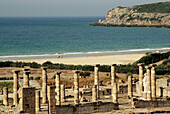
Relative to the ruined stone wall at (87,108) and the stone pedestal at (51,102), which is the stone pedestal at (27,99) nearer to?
the ruined stone wall at (87,108)

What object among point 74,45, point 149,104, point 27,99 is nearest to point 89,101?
point 149,104

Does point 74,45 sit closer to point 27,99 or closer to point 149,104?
point 149,104

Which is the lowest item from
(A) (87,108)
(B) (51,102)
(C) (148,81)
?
(A) (87,108)

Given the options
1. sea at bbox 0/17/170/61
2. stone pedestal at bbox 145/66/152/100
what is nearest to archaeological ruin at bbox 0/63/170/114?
stone pedestal at bbox 145/66/152/100

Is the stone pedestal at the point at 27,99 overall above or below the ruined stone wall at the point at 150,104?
above

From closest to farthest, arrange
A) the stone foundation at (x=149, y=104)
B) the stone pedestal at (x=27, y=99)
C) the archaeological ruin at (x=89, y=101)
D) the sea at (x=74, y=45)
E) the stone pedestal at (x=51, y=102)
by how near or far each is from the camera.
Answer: the stone pedestal at (x=27, y=99) → the archaeological ruin at (x=89, y=101) → the stone pedestal at (x=51, y=102) → the stone foundation at (x=149, y=104) → the sea at (x=74, y=45)

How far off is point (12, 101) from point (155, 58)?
32.0m

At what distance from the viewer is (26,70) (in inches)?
978

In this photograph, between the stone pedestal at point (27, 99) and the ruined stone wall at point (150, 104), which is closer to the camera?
the stone pedestal at point (27, 99)

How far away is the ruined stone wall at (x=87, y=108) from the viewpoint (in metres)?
22.1

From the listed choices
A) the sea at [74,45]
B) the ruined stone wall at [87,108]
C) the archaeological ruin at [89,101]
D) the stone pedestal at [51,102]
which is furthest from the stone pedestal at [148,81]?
the sea at [74,45]

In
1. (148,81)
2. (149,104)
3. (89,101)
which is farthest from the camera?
(148,81)

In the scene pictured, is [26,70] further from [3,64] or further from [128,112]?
[3,64]

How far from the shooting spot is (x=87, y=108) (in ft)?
75.3
